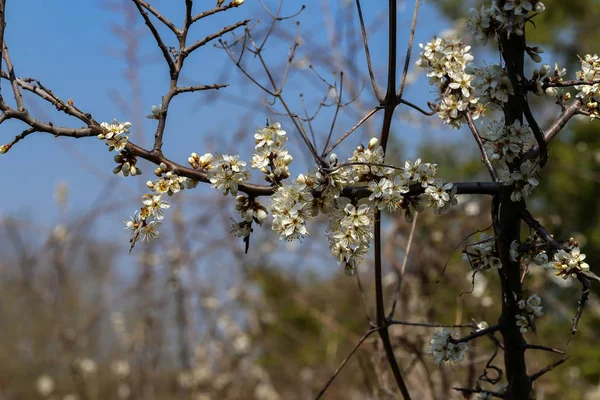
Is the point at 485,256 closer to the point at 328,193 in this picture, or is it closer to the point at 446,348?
the point at 446,348

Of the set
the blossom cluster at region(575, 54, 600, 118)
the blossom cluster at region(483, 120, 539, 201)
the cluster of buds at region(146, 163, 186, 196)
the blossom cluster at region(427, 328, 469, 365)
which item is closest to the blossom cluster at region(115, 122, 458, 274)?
the cluster of buds at region(146, 163, 186, 196)

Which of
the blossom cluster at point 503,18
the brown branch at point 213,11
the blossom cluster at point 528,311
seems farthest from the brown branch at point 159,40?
the blossom cluster at point 528,311

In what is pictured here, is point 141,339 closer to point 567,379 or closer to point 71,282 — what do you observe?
point 71,282

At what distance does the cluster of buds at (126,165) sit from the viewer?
1.18 m

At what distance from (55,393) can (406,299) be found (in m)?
7.31

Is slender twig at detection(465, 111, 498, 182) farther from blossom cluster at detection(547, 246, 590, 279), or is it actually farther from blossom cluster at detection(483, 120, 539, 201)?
blossom cluster at detection(547, 246, 590, 279)

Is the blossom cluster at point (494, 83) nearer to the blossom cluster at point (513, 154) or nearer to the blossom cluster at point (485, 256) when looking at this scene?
the blossom cluster at point (513, 154)

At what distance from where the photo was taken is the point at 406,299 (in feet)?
11.0

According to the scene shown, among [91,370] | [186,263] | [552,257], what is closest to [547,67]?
[552,257]

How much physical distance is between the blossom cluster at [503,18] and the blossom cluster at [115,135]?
0.74 meters

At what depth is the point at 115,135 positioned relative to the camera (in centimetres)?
116

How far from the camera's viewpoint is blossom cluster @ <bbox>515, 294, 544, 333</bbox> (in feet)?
4.07

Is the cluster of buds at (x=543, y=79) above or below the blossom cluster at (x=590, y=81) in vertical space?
below

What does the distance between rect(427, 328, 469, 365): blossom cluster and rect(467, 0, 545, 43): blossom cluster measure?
65cm
